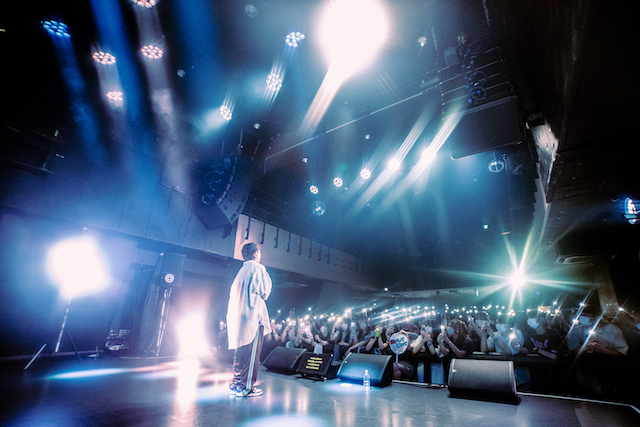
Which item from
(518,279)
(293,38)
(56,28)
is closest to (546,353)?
(293,38)

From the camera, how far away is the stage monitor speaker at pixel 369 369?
3.73 meters

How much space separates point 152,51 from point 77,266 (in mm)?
5752

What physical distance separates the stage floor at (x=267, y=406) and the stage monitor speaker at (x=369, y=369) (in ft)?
0.42

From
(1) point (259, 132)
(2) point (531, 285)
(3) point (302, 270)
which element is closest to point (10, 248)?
(1) point (259, 132)

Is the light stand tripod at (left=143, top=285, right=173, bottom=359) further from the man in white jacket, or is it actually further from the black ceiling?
the man in white jacket

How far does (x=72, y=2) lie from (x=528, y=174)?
30.8 ft

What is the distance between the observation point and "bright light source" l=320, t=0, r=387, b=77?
156 inches

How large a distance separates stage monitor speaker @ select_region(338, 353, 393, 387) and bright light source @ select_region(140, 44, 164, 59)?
6.16 metres

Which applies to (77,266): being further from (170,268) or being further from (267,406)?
(267,406)

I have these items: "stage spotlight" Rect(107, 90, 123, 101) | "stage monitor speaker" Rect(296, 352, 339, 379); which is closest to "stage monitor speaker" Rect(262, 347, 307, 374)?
"stage monitor speaker" Rect(296, 352, 339, 379)

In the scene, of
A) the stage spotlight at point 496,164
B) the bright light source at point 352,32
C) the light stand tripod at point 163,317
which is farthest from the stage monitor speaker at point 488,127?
the light stand tripod at point 163,317

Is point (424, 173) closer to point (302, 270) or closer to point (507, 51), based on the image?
point (507, 51)

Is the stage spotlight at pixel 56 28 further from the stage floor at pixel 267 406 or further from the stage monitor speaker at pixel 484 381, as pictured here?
the stage monitor speaker at pixel 484 381

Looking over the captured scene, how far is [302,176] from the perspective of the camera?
9516 millimetres
